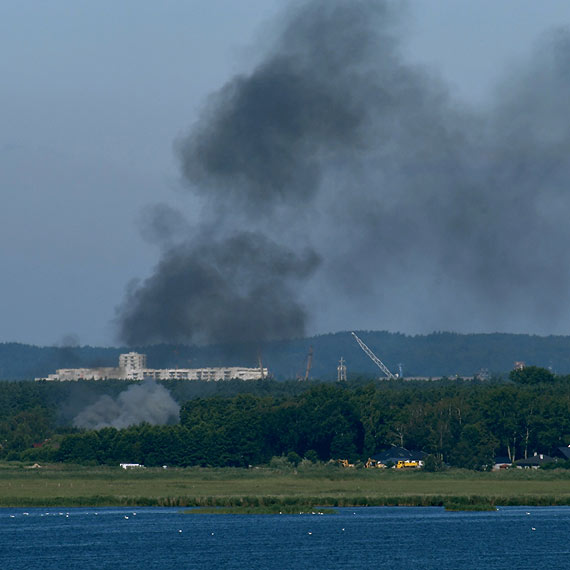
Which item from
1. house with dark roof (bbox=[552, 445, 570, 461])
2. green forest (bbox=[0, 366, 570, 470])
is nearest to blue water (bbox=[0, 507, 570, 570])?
house with dark roof (bbox=[552, 445, 570, 461])

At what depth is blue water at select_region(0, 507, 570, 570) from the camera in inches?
3472

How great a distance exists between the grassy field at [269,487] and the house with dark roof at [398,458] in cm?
1241

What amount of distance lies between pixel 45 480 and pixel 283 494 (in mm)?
39360

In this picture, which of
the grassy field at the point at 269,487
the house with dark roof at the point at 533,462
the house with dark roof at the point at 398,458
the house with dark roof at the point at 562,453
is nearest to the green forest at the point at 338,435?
the house with dark roof at the point at 562,453

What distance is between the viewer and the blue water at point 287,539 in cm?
8819

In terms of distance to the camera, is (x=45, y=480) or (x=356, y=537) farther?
(x=45, y=480)

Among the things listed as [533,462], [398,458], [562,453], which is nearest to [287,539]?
[533,462]

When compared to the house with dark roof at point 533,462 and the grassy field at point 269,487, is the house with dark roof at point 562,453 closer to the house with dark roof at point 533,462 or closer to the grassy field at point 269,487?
the house with dark roof at point 533,462

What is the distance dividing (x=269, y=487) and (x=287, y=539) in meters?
41.0

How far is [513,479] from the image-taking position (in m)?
155

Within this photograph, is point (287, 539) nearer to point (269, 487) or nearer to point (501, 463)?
point (269, 487)

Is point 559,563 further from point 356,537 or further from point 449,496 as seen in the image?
point 449,496

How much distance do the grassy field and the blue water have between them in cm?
268

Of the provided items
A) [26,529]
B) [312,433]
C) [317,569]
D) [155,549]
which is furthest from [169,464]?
[317,569]
